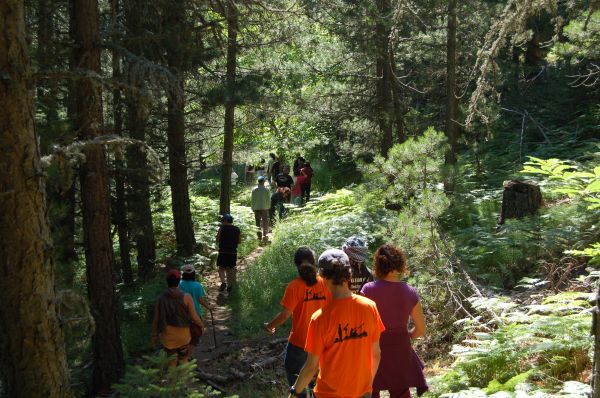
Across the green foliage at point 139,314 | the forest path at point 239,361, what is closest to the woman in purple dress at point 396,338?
the forest path at point 239,361

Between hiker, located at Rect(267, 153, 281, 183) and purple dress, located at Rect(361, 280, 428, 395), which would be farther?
hiker, located at Rect(267, 153, 281, 183)

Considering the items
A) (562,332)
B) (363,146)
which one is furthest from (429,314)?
(363,146)

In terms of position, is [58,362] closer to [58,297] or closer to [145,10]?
[58,297]

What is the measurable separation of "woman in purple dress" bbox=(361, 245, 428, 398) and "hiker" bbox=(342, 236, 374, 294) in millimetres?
1028

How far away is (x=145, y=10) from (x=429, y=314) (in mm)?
6889

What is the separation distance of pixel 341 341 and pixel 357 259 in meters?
1.92

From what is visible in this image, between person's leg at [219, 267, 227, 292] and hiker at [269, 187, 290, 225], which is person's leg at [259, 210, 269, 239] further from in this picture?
person's leg at [219, 267, 227, 292]

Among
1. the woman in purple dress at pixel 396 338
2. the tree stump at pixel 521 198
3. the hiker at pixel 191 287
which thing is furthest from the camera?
the tree stump at pixel 521 198

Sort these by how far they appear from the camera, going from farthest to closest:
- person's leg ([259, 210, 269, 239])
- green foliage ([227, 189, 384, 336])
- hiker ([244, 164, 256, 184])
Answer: hiker ([244, 164, 256, 184])
person's leg ([259, 210, 269, 239])
green foliage ([227, 189, 384, 336])

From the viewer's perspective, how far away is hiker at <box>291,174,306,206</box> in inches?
818

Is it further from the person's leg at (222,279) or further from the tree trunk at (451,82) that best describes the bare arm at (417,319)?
the tree trunk at (451,82)

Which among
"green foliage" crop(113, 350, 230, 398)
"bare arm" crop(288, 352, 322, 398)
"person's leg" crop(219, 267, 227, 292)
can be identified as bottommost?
"person's leg" crop(219, 267, 227, 292)

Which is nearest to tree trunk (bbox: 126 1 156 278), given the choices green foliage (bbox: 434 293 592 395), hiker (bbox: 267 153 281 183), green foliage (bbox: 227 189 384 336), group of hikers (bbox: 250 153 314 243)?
green foliage (bbox: 227 189 384 336)

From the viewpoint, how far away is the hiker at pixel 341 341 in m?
4.38
